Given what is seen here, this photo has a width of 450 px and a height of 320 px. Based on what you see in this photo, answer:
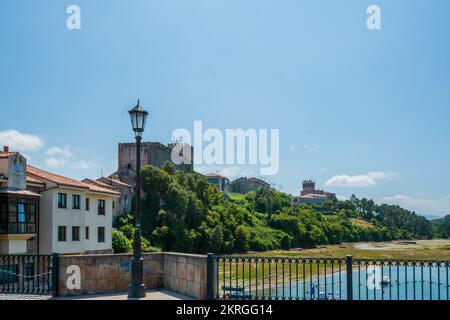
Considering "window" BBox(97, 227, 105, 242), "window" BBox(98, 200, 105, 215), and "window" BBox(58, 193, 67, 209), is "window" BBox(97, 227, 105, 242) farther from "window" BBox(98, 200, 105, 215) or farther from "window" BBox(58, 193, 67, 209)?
"window" BBox(58, 193, 67, 209)

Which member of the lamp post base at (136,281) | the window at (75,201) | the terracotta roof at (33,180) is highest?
the terracotta roof at (33,180)

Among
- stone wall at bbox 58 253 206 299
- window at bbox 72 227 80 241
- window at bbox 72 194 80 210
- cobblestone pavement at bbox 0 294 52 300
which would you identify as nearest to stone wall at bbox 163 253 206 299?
stone wall at bbox 58 253 206 299

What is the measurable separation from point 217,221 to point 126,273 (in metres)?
68.7

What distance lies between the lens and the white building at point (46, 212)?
32938 mm

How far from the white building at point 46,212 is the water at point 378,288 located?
59.2 feet

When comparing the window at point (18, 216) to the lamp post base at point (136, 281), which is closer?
the lamp post base at point (136, 281)

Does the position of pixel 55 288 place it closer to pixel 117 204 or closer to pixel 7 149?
pixel 7 149

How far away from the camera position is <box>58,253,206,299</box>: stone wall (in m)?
12.3

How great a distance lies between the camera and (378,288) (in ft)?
166

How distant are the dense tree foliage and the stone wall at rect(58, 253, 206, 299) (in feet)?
171

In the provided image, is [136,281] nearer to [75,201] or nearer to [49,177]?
[49,177]

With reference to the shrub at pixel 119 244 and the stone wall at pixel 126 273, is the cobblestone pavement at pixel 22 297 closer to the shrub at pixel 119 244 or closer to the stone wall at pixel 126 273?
the stone wall at pixel 126 273

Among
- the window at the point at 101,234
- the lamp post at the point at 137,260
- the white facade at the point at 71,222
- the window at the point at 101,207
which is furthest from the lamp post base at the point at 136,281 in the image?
the window at the point at 101,207
